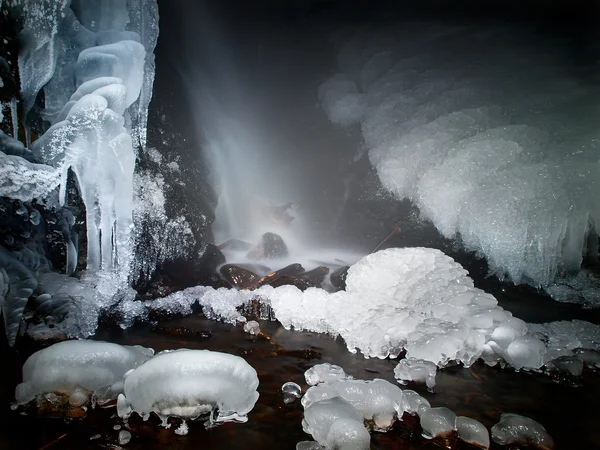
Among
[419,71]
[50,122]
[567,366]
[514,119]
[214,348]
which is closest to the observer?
[567,366]

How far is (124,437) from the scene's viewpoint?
2.32 meters

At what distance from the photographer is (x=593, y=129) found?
6.20m

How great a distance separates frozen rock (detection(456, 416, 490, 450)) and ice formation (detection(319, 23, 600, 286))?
169 inches

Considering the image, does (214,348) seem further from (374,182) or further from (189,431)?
(374,182)

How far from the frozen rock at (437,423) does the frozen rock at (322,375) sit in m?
0.77

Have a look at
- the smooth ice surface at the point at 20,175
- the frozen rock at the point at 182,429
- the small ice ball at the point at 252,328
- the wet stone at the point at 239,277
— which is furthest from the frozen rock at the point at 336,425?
the smooth ice surface at the point at 20,175

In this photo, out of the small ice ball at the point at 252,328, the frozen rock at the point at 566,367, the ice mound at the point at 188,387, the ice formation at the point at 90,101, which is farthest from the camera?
the ice formation at the point at 90,101

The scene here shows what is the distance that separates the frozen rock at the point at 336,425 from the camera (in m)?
2.13

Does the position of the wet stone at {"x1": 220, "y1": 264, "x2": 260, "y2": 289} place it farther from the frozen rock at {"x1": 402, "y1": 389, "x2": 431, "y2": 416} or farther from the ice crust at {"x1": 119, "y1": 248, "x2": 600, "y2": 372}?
the frozen rock at {"x1": 402, "y1": 389, "x2": 431, "y2": 416}

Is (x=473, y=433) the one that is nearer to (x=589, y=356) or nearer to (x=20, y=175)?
(x=589, y=356)

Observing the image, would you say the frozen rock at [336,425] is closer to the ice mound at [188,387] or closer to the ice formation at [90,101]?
the ice mound at [188,387]

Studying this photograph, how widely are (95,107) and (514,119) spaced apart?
294 inches

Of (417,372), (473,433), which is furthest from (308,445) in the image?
(417,372)

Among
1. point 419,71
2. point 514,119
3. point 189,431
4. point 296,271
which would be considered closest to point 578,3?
point 514,119
